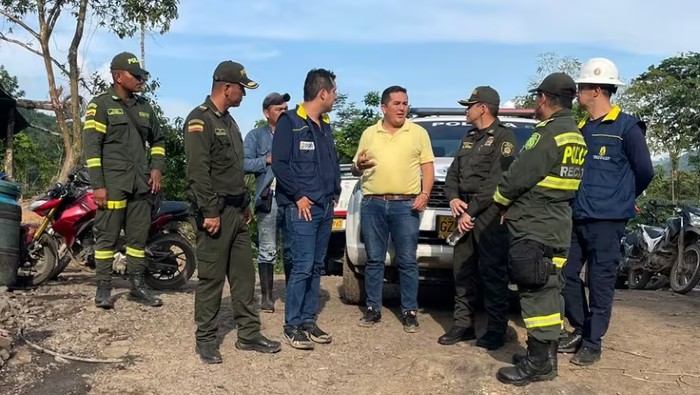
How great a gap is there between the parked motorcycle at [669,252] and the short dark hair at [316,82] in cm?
578

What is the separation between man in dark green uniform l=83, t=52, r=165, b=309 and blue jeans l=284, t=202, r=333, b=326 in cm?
163

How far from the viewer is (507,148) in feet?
17.3

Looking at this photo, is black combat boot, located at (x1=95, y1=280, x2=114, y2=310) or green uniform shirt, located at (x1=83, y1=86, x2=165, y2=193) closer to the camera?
green uniform shirt, located at (x1=83, y1=86, x2=165, y2=193)

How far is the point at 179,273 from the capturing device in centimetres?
730

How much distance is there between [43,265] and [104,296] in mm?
1606

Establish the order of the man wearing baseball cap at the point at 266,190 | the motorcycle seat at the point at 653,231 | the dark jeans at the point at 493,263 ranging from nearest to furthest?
the dark jeans at the point at 493,263 < the man wearing baseball cap at the point at 266,190 < the motorcycle seat at the point at 653,231

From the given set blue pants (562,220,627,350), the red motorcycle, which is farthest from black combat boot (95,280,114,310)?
blue pants (562,220,627,350)

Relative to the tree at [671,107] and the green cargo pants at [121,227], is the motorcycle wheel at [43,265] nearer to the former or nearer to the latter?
the green cargo pants at [121,227]

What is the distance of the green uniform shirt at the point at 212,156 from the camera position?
465 cm

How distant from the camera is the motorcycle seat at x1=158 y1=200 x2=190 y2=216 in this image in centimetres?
723

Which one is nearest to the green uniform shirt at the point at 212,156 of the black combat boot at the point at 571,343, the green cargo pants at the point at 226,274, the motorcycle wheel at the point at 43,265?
the green cargo pants at the point at 226,274

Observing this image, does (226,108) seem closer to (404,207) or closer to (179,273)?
(404,207)

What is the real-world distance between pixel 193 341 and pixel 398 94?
2549mm

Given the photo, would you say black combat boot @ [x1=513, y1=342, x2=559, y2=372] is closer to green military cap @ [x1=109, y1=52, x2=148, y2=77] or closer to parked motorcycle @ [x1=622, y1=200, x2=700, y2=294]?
green military cap @ [x1=109, y1=52, x2=148, y2=77]
